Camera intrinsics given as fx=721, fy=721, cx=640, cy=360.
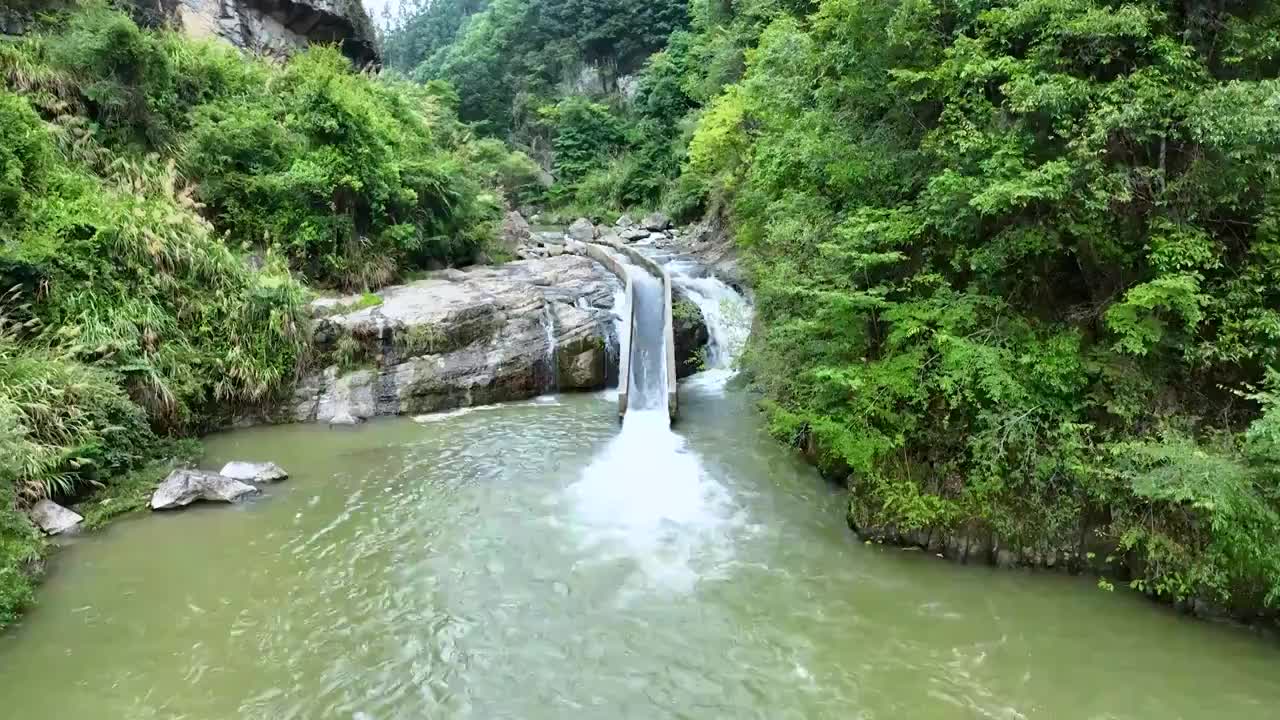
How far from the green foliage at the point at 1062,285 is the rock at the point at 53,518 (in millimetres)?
7525

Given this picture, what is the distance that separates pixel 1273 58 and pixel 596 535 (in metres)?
7.19

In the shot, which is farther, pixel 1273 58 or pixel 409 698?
pixel 1273 58

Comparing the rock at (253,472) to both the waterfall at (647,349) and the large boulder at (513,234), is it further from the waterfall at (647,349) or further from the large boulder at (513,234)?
the large boulder at (513,234)

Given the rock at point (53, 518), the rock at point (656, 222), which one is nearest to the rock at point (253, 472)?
the rock at point (53, 518)

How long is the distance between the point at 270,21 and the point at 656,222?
14754 mm

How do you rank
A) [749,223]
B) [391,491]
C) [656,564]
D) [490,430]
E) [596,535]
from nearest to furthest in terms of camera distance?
[656,564]
[596,535]
[391,491]
[490,430]
[749,223]

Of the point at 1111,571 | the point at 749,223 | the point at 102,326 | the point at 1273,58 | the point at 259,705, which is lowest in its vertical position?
the point at 259,705

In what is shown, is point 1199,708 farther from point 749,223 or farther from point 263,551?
point 749,223

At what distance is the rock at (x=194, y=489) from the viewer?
7.81 metres

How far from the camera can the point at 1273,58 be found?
582 cm

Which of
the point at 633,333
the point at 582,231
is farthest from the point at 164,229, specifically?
the point at 582,231

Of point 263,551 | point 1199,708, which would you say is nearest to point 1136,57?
point 1199,708

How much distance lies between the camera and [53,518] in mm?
7230

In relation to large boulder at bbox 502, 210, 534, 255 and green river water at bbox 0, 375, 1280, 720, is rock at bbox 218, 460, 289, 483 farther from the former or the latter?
large boulder at bbox 502, 210, 534, 255
